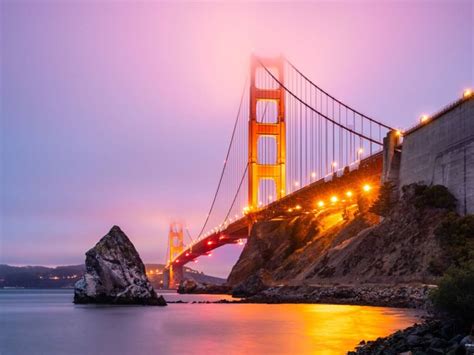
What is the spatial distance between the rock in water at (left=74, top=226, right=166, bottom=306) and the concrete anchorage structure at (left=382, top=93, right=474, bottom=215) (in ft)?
62.8

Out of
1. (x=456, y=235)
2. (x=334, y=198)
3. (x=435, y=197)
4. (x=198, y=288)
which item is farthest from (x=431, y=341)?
(x=198, y=288)

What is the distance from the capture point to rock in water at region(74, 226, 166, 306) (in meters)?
35.7

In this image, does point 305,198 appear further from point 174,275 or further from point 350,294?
point 174,275

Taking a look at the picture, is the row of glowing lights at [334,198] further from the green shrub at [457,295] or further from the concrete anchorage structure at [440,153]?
the green shrub at [457,295]

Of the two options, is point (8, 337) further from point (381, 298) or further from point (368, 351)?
point (381, 298)

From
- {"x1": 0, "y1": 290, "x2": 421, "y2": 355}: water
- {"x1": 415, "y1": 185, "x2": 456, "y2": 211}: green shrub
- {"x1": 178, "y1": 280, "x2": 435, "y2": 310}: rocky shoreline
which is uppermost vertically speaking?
{"x1": 415, "y1": 185, "x2": 456, "y2": 211}: green shrub

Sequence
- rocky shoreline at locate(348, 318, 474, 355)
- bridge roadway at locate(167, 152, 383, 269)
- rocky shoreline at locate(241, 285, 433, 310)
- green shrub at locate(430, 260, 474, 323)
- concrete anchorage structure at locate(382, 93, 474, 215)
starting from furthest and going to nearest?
bridge roadway at locate(167, 152, 383, 269) → concrete anchorage structure at locate(382, 93, 474, 215) → rocky shoreline at locate(241, 285, 433, 310) → green shrub at locate(430, 260, 474, 323) → rocky shoreline at locate(348, 318, 474, 355)

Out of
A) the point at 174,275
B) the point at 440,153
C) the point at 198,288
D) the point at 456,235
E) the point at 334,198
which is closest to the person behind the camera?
the point at 456,235

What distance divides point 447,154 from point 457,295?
28673mm

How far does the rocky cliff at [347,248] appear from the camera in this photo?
40.0 meters

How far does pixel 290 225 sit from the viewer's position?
74250 mm

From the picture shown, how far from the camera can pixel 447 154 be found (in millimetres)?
41312

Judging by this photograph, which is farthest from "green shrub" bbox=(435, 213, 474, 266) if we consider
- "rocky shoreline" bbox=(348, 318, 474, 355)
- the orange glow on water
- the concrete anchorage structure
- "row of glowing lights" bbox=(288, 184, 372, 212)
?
"row of glowing lights" bbox=(288, 184, 372, 212)

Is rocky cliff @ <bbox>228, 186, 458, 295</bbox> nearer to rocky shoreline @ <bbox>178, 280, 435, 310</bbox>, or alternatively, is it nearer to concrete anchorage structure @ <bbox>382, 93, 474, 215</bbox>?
rocky shoreline @ <bbox>178, 280, 435, 310</bbox>
